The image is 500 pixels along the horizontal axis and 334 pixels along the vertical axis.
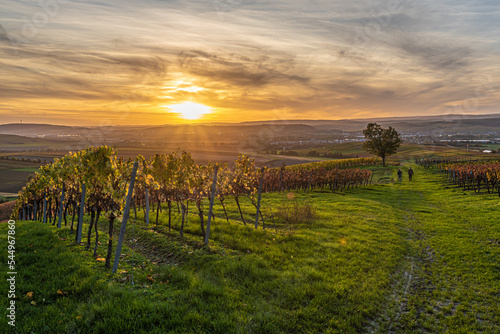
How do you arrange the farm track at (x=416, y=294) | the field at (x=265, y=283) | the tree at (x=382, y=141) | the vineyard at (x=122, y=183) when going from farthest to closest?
the tree at (x=382, y=141) → the vineyard at (x=122, y=183) → the farm track at (x=416, y=294) → the field at (x=265, y=283)

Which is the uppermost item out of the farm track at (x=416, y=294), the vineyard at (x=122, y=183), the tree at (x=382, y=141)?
the tree at (x=382, y=141)

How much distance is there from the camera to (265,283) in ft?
27.8

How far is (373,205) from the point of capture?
24062 millimetres

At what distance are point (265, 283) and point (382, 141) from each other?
67.5 meters

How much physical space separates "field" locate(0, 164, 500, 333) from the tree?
5458 cm

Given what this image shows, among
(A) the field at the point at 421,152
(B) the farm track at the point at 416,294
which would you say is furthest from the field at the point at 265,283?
(A) the field at the point at 421,152

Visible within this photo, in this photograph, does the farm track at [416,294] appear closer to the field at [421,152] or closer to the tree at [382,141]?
the tree at [382,141]

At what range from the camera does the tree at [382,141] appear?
213 ft

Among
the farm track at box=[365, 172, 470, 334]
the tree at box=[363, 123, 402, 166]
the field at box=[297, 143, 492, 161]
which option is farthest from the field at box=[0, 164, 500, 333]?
the field at box=[297, 143, 492, 161]

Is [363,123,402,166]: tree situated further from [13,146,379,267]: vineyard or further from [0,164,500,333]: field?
[13,146,379,267]: vineyard

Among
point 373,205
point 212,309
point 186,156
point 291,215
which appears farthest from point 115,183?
point 373,205

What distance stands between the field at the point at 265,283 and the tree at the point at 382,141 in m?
54.6

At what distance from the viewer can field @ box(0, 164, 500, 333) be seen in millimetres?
6254

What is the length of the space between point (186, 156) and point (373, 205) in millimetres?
18520
